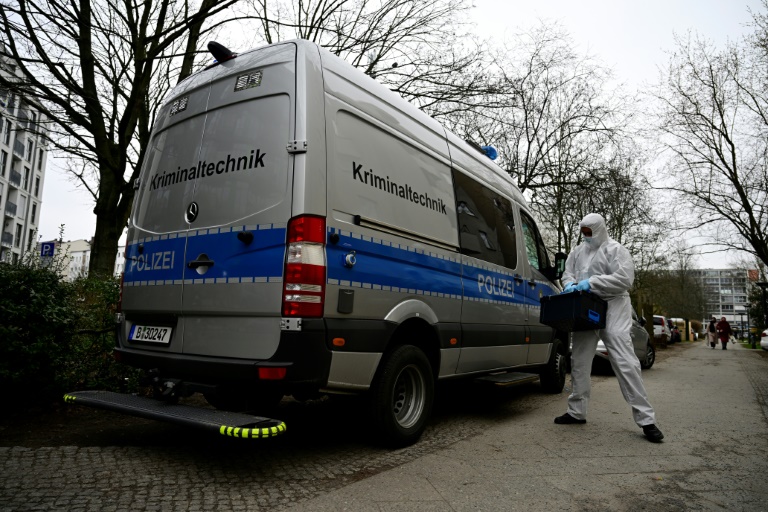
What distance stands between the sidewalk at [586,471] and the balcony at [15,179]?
171 ft

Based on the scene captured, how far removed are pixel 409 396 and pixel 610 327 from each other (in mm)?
2114

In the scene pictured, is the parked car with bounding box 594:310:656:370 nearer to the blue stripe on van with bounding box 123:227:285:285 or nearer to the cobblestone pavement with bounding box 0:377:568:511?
the cobblestone pavement with bounding box 0:377:568:511

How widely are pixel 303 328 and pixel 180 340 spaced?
1.00 m

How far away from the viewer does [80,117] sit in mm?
9031

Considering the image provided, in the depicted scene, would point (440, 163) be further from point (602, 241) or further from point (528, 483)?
point (528, 483)

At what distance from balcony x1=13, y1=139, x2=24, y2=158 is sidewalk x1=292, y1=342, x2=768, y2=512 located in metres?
52.6

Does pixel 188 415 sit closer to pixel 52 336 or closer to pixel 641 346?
pixel 52 336

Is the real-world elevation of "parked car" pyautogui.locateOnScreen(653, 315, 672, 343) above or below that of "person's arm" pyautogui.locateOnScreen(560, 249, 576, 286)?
below

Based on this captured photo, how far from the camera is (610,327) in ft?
16.0

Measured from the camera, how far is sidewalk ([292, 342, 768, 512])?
9.67 feet

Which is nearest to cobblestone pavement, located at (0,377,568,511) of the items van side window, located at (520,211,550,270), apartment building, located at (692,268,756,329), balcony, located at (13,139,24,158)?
van side window, located at (520,211,550,270)

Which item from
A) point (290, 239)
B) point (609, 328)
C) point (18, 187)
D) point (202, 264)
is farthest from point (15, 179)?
point (609, 328)

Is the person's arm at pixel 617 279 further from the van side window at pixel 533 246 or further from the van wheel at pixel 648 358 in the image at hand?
the van wheel at pixel 648 358

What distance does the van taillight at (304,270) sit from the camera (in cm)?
310
